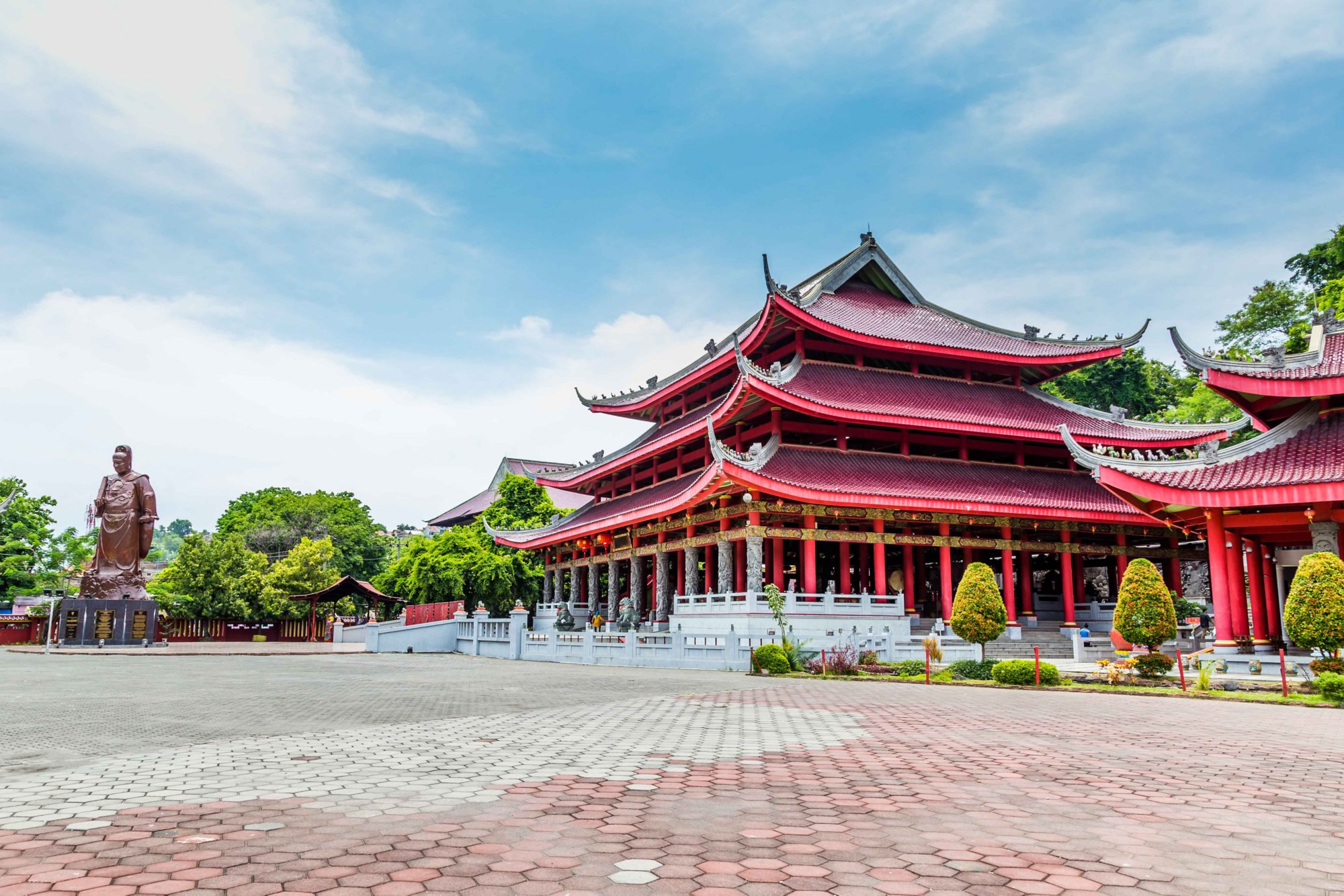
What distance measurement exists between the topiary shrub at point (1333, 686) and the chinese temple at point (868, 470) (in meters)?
12.4

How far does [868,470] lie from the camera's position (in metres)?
29.0

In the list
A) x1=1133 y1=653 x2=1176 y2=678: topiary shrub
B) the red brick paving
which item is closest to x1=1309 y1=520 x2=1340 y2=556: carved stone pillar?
x1=1133 y1=653 x2=1176 y2=678: topiary shrub

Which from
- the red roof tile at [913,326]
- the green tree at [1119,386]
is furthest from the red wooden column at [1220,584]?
the green tree at [1119,386]

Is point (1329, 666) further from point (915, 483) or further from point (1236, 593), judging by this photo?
point (915, 483)

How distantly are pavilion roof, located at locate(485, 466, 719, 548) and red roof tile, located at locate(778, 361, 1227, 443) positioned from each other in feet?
15.6

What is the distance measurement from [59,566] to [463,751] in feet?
146

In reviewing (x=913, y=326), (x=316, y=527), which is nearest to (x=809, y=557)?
(x=913, y=326)

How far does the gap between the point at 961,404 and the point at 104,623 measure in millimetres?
30954

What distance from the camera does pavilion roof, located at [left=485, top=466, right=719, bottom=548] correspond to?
2884cm

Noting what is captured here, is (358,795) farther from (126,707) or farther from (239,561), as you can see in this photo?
(239,561)

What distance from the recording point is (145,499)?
3359cm

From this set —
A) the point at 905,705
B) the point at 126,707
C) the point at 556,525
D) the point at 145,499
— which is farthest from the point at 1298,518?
the point at 145,499

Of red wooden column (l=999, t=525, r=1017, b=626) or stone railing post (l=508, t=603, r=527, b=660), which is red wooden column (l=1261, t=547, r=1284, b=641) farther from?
stone railing post (l=508, t=603, r=527, b=660)

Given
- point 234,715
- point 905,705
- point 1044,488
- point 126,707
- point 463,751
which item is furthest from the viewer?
point 1044,488
